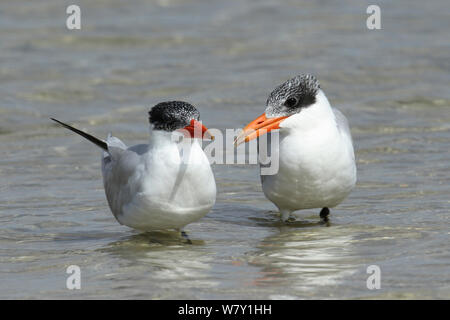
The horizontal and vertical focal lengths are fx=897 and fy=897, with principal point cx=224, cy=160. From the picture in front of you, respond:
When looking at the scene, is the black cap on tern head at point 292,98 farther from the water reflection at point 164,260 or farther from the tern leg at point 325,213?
the water reflection at point 164,260

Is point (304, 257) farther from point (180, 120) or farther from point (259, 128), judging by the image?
point (180, 120)

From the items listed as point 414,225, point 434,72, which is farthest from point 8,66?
point 414,225

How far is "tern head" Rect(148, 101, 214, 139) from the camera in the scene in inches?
197

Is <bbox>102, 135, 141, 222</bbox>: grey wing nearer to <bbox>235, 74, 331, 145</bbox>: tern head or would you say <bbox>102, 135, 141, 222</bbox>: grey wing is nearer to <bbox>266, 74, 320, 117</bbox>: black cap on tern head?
<bbox>235, 74, 331, 145</bbox>: tern head

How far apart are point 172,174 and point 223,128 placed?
335 centimetres

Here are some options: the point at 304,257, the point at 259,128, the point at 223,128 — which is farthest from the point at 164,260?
the point at 223,128

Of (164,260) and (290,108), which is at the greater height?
(290,108)

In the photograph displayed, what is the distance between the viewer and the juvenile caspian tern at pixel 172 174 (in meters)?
5.05

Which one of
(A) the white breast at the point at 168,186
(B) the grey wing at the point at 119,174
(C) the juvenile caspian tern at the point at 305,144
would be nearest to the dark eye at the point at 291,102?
(C) the juvenile caspian tern at the point at 305,144

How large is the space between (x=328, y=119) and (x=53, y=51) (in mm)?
6258

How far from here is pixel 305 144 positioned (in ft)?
18.3

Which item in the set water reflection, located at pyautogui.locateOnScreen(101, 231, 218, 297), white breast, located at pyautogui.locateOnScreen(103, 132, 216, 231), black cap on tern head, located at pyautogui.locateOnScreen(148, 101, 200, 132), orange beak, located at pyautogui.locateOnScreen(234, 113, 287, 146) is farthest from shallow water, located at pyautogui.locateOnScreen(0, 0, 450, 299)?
black cap on tern head, located at pyautogui.locateOnScreen(148, 101, 200, 132)

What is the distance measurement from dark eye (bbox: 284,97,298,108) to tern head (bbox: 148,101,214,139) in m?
0.69

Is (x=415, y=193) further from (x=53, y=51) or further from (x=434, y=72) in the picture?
(x=53, y=51)
